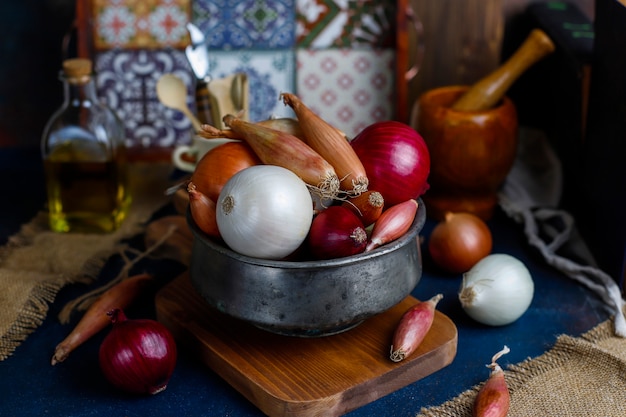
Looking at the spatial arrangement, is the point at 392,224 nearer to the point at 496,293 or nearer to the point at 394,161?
the point at 394,161

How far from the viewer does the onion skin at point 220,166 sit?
770 mm

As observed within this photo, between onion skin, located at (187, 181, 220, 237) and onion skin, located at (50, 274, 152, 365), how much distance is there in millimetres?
221

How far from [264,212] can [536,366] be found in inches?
14.4

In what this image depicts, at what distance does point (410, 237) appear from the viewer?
2.46 feet

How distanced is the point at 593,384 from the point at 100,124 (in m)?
0.76

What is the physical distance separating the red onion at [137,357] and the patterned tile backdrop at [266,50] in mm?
611

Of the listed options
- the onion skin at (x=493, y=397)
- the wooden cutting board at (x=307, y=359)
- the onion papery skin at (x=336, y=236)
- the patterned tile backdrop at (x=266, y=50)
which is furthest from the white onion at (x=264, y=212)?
the patterned tile backdrop at (x=266, y=50)

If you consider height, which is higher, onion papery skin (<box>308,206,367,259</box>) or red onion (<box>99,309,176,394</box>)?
onion papery skin (<box>308,206,367,259</box>)

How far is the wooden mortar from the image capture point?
3.67 ft

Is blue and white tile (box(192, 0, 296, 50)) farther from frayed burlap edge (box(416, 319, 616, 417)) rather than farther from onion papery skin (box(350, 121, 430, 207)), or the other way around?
frayed burlap edge (box(416, 319, 616, 417))

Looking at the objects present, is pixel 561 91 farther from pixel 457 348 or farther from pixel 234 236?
pixel 234 236

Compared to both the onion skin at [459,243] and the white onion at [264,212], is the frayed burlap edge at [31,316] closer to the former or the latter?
the white onion at [264,212]

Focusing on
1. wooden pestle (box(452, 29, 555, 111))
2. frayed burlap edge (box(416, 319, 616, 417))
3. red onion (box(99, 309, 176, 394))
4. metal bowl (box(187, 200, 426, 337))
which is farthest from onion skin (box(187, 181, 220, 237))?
wooden pestle (box(452, 29, 555, 111))

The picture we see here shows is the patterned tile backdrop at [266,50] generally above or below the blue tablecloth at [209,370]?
above
